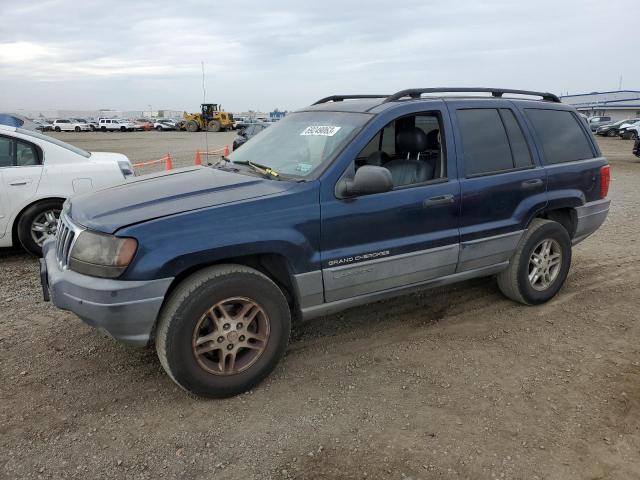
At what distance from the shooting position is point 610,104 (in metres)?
70.2

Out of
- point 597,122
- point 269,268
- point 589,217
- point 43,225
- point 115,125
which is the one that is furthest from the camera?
point 115,125

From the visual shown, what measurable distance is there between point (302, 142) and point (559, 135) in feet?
8.01

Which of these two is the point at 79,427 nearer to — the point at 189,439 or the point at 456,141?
the point at 189,439

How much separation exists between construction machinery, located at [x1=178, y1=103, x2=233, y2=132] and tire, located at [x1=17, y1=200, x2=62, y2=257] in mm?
44911

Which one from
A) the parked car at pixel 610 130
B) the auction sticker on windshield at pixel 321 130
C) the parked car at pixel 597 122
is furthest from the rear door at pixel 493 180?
the parked car at pixel 597 122

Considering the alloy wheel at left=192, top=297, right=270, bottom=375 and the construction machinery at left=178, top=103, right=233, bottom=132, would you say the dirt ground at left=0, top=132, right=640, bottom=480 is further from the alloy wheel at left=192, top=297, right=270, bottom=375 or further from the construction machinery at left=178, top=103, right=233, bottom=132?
the construction machinery at left=178, top=103, right=233, bottom=132

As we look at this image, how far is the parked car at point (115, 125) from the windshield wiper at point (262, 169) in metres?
58.9

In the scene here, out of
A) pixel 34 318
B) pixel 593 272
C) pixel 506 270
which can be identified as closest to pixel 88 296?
pixel 34 318

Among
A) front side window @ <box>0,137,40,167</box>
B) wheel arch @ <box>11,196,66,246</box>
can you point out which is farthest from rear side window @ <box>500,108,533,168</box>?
front side window @ <box>0,137,40,167</box>

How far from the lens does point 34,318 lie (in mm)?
4473

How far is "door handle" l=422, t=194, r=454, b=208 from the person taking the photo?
374 cm

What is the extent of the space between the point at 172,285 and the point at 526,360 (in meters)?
2.54

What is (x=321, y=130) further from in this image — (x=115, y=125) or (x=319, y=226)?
(x=115, y=125)

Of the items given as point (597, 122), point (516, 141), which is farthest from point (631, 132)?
point (516, 141)
